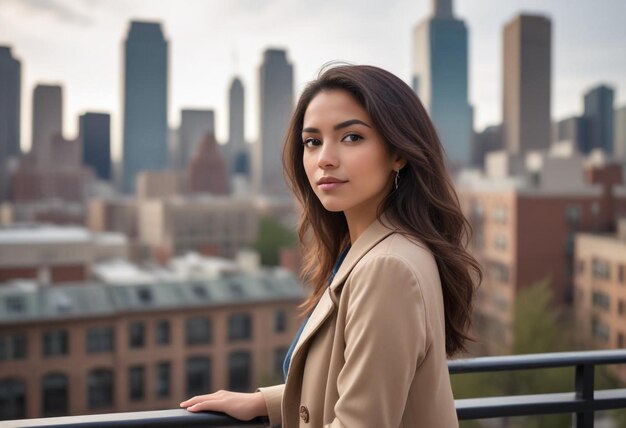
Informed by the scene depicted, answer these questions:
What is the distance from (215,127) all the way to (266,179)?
9.73m

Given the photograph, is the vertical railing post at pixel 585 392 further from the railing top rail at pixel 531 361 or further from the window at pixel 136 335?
the window at pixel 136 335

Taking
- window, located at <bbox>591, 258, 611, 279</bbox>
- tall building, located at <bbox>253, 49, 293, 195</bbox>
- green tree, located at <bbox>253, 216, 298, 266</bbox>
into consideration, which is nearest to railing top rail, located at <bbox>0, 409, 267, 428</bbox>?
window, located at <bbox>591, 258, 611, 279</bbox>

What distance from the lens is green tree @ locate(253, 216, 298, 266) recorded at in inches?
1594

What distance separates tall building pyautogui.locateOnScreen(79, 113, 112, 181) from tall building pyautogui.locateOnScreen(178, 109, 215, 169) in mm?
8720

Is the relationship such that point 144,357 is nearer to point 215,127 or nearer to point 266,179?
point 266,179

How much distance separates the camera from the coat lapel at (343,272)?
0.99 meters

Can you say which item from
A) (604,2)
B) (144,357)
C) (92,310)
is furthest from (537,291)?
(604,2)

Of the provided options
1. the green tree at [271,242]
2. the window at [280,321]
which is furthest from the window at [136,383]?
the green tree at [271,242]

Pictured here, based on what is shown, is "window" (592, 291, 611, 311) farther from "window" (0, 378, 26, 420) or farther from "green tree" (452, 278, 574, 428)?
"window" (0, 378, 26, 420)

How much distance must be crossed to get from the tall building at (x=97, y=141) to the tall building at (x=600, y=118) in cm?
4781

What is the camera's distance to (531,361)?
1.41 meters

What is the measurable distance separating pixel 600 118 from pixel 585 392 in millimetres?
62266

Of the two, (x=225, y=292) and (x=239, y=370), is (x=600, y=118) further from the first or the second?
(x=239, y=370)

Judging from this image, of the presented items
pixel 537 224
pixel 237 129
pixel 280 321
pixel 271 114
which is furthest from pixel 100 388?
pixel 237 129
